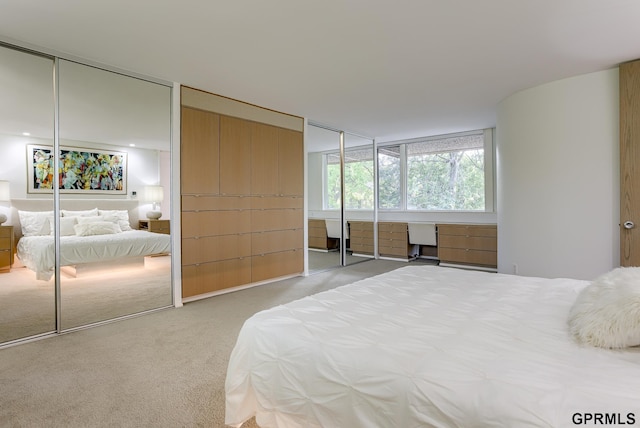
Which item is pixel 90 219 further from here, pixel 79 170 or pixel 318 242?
pixel 318 242

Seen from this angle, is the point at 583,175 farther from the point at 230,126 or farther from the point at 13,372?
the point at 13,372

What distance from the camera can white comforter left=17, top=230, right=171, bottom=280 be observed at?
3246 mm

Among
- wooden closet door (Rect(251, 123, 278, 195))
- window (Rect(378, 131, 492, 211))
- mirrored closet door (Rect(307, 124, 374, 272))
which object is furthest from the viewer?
mirrored closet door (Rect(307, 124, 374, 272))

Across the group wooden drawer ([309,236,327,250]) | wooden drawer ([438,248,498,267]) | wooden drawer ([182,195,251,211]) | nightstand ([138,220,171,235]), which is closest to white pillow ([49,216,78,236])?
nightstand ([138,220,171,235])

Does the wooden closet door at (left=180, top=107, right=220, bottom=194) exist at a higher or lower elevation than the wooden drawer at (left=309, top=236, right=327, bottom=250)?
higher

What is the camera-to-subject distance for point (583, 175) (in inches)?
152

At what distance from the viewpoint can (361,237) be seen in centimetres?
755

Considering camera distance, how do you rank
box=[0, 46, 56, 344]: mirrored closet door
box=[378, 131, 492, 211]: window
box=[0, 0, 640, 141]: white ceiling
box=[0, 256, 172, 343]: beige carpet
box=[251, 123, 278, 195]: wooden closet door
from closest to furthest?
box=[0, 0, 640, 141]: white ceiling
box=[0, 46, 56, 344]: mirrored closet door
box=[0, 256, 172, 343]: beige carpet
box=[251, 123, 278, 195]: wooden closet door
box=[378, 131, 492, 211]: window

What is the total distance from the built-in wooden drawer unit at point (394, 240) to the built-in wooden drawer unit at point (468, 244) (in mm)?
730

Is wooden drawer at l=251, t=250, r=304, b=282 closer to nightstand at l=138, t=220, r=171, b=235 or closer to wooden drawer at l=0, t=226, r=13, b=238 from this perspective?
nightstand at l=138, t=220, r=171, b=235

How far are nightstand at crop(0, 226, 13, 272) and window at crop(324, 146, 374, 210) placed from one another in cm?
579

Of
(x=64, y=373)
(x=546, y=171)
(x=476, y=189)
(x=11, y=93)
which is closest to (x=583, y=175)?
(x=546, y=171)

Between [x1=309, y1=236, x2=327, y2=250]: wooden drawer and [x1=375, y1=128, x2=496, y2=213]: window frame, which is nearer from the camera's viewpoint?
[x1=375, y1=128, x2=496, y2=213]: window frame

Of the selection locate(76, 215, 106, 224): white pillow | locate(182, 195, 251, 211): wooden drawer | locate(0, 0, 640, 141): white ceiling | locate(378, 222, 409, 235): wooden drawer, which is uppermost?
locate(0, 0, 640, 141): white ceiling
